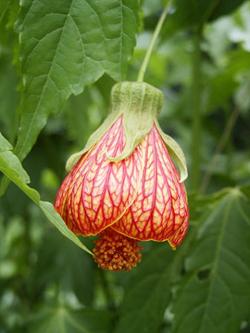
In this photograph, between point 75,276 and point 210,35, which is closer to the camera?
point 75,276

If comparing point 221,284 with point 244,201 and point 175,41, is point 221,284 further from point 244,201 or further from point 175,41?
point 175,41

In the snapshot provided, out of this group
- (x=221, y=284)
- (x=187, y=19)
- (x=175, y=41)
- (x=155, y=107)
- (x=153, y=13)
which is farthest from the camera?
(x=175, y=41)

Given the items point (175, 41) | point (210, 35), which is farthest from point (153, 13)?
point (210, 35)

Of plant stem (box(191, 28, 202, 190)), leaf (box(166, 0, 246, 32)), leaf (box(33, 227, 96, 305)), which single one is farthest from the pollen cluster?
leaf (box(33, 227, 96, 305))

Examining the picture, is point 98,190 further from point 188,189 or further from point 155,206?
point 188,189

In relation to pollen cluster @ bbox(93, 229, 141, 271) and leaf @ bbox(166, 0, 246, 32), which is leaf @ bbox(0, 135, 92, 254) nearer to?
pollen cluster @ bbox(93, 229, 141, 271)

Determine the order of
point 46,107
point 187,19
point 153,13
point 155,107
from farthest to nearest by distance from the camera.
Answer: point 153,13
point 187,19
point 155,107
point 46,107

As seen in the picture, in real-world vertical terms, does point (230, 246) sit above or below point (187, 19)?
below

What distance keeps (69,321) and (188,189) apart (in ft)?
1.11

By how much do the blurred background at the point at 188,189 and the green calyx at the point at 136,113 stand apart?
11cm

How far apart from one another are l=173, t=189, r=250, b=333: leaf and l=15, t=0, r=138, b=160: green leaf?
1.16 ft

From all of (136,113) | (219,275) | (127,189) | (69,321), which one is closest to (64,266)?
(69,321)

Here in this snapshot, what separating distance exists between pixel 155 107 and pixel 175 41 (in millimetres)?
851

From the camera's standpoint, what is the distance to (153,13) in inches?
63.9
